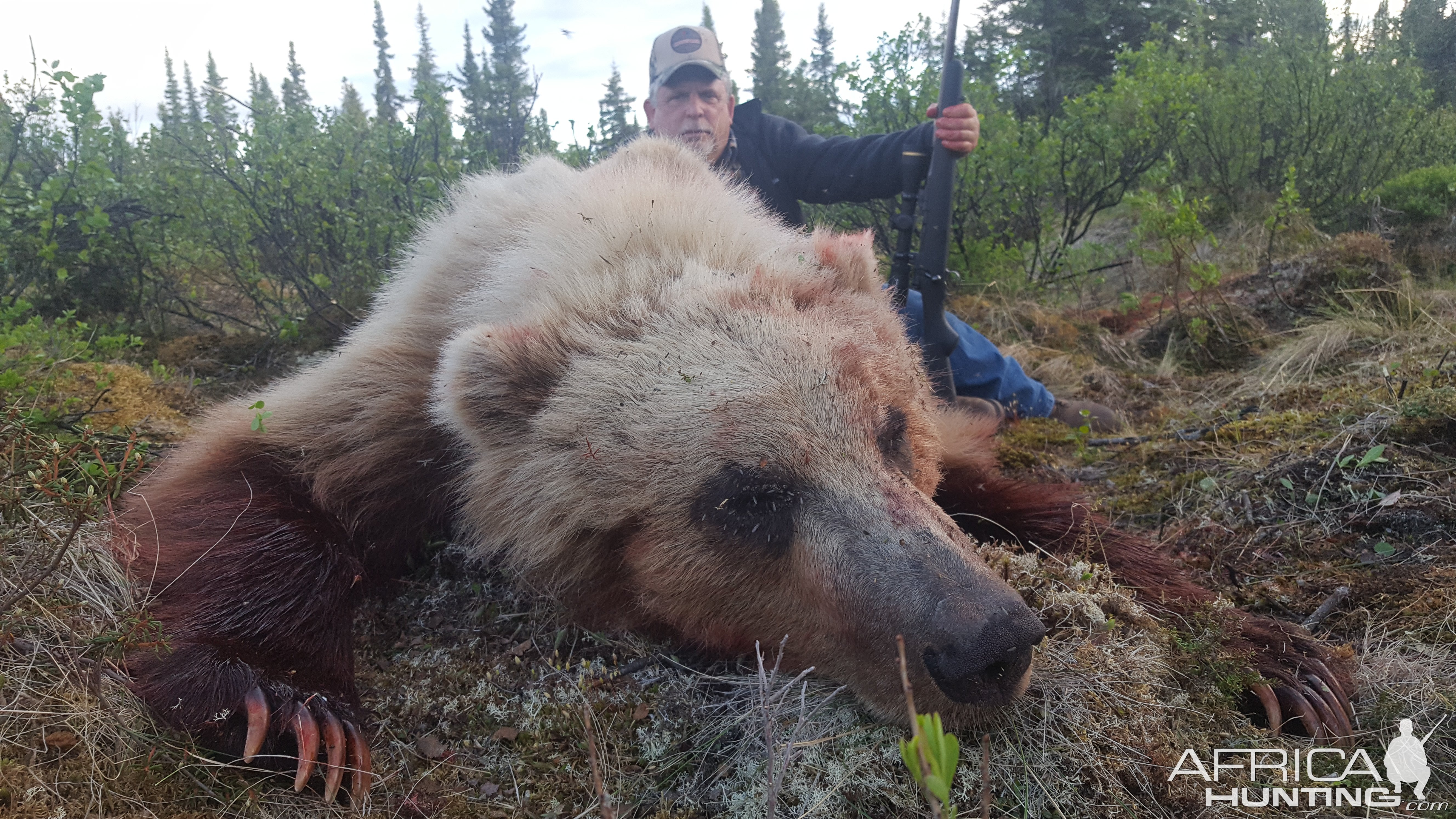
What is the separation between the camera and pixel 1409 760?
1.85 metres

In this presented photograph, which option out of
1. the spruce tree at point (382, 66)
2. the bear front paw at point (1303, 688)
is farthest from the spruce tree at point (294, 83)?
the bear front paw at point (1303, 688)

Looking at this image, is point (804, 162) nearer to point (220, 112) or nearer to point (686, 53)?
point (686, 53)

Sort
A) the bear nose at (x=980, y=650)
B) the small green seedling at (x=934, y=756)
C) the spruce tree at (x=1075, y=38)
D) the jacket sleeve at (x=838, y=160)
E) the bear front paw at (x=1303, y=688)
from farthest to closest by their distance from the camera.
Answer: the spruce tree at (x=1075, y=38)
the jacket sleeve at (x=838, y=160)
the bear front paw at (x=1303, y=688)
the bear nose at (x=980, y=650)
the small green seedling at (x=934, y=756)

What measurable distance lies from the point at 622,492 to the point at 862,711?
2.85 ft

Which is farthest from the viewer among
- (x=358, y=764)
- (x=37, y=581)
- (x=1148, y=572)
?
(x=1148, y=572)

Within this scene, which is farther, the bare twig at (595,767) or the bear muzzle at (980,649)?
the bear muzzle at (980,649)

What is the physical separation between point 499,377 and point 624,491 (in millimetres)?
498

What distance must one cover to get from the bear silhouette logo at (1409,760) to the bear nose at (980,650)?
0.90 metres

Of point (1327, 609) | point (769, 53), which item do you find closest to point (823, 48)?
point (769, 53)

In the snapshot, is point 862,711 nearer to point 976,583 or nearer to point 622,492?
point 976,583

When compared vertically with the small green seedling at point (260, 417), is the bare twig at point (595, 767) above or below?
below

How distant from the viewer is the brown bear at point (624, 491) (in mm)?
1964

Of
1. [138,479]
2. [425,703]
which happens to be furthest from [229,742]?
[138,479]

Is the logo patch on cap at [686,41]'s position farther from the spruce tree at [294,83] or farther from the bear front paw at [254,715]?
the spruce tree at [294,83]
